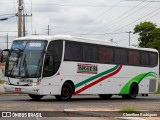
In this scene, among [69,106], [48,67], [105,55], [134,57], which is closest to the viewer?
[69,106]

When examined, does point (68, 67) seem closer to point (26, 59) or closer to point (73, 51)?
point (73, 51)

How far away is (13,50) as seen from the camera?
2364 centimetres

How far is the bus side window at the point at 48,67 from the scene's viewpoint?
22719 millimetres

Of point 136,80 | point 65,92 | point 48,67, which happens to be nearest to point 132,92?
point 136,80

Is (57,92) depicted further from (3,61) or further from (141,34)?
(141,34)

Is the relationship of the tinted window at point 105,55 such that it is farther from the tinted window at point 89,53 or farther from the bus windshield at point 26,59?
the bus windshield at point 26,59

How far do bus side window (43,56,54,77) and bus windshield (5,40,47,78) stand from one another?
270 millimetres

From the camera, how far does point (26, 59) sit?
2291 centimetres

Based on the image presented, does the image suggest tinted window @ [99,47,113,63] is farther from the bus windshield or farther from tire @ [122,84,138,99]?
the bus windshield

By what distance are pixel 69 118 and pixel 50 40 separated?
345 inches

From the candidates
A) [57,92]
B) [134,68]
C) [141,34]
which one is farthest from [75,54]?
[141,34]

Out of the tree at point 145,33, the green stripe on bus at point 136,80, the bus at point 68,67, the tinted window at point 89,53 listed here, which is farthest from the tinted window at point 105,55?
the tree at point 145,33

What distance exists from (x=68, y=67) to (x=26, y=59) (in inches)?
89.3

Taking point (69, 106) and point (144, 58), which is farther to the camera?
point (144, 58)
